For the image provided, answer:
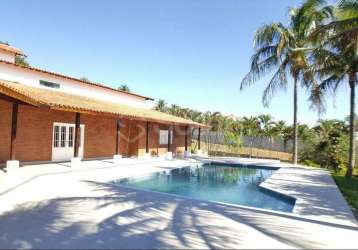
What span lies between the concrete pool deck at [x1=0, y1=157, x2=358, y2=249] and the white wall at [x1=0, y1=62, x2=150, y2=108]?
30.6 feet

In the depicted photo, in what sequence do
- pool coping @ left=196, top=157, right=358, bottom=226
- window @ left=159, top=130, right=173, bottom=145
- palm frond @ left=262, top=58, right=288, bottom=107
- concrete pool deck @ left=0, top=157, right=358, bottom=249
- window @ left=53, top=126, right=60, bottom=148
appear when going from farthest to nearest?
window @ left=159, top=130, right=173, bottom=145 → palm frond @ left=262, top=58, right=288, bottom=107 → window @ left=53, top=126, right=60, bottom=148 → pool coping @ left=196, top=157, right=358, bottom=226 → concrete pool deck @ left=0, top=157, right=358, bottom=249

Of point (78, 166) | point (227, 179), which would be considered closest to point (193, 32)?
point (227, 179)

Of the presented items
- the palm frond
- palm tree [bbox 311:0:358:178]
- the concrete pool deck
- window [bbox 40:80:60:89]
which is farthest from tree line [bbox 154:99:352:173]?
window [bbox 40:80:60:89]

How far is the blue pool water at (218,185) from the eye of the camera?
1060cm

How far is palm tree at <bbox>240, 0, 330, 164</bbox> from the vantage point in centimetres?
2033

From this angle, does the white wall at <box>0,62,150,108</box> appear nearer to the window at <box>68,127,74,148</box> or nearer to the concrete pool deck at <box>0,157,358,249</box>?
the window at <box>68,127,74,148</box>

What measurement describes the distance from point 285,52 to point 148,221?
61.9 feet

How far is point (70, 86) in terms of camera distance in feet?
69.8

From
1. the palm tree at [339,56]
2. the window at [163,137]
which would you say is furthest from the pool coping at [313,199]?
the window at [163,137]

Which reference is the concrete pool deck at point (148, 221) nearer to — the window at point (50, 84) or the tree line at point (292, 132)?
the window at point (50, 84)

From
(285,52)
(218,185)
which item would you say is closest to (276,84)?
(285,52)

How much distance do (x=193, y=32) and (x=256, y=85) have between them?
6.55m

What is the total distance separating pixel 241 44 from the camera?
81.3 ft

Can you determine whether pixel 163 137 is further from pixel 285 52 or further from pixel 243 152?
pixel 285 52
